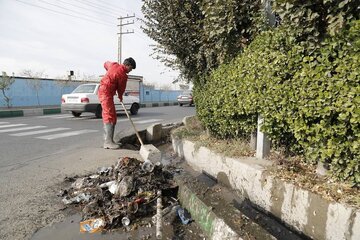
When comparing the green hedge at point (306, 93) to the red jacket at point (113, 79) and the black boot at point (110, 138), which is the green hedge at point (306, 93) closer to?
the red jacket at point (113, 79)

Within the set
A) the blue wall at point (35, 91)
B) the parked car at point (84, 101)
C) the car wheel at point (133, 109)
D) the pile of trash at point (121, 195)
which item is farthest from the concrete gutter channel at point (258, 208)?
the blue wall at point (35, 91)

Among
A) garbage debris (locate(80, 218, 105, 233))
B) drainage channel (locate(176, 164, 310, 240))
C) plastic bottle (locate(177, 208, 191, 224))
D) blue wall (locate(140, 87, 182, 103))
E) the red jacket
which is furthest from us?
blue wall (locate(140, 87, 182, 103))

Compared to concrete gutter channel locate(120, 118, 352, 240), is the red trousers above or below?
above

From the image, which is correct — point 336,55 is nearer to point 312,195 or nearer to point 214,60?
point 312,195

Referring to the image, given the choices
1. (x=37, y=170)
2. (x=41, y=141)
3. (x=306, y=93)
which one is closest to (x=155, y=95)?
(x=41, y=141)

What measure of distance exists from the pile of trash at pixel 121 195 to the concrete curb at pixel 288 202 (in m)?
0.97

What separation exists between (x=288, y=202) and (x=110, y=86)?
4.17 metres

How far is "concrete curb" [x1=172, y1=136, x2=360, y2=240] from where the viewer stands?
8.62 ft

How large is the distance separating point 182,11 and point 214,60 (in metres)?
1.43

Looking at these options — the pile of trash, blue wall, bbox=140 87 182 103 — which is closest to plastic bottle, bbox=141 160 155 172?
the pile of trash

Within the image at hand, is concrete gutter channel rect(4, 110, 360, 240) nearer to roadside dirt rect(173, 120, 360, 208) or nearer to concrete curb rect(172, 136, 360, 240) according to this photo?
concrete curb rect(172, 136, 360, 240)

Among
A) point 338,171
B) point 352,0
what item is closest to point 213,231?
point 338,171

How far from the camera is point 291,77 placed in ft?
10.9

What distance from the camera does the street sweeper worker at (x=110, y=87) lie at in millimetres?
5828
